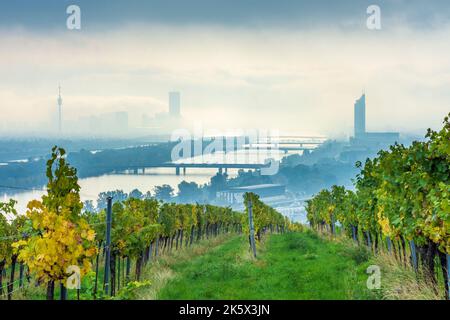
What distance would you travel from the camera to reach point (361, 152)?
147ft

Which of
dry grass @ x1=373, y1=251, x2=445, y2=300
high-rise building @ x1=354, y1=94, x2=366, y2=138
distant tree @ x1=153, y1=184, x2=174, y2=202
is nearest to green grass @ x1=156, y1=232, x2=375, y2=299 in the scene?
dry grass @ x1=373, y1=251, x2=445, y2=300

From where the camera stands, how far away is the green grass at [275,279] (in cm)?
849

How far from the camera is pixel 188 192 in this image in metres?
86.2

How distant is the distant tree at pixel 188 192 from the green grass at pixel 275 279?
7073 cm

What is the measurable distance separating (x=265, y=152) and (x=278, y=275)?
73136 mm

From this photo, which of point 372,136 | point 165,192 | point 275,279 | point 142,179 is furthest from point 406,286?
point 165,192

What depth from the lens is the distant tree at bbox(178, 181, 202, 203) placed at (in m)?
85.2

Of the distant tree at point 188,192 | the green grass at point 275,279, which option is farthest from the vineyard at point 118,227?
the distant tree at point 188,192

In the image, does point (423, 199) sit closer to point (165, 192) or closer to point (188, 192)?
point (165, 192)

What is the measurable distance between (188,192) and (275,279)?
7641 centimetres

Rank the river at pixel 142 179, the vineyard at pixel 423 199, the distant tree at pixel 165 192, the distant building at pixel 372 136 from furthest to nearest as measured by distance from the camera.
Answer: the distant tree at pixel 165 192 → the distant building at pixel 372 136 → the river at pixel 142 179 → the vineyard at pixel 423 199

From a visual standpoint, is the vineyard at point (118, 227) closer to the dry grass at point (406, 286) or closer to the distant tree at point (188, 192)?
the dry grass at point (406, 286)
